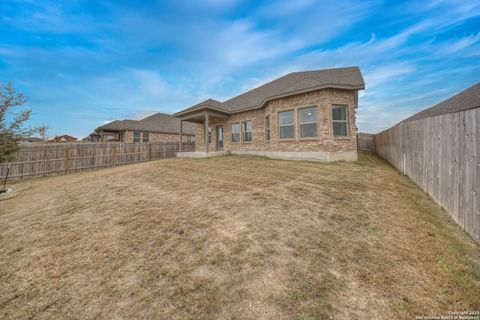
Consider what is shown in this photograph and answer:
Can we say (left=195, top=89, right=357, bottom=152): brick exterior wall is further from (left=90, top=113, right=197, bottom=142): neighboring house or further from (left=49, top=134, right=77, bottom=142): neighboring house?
(left=49, top=134, right=77, bottom=142): neighboring house

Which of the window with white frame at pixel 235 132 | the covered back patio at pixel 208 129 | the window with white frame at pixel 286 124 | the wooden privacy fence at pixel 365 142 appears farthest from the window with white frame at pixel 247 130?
the wooden privacy fence at pixel 365 142

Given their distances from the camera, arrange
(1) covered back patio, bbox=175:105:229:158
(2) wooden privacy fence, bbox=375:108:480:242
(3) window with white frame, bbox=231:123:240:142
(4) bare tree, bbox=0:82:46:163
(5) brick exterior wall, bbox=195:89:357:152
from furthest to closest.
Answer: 1. (3) window with white frame, bbox=231:123:240:142
2. (1) covered back patio, bbox=175:105:229:158
3. (5) brick exterior wall, bbox=195:89:357:152
4. (4) bare tree, bbox=0:82:46:163
5. (2) wooden privacy fence, bbox=375:108:480:242

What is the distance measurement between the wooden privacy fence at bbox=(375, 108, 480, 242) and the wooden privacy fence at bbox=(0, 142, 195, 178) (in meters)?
15.7

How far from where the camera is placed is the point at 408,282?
79.4 inches

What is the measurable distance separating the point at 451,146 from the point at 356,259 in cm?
345

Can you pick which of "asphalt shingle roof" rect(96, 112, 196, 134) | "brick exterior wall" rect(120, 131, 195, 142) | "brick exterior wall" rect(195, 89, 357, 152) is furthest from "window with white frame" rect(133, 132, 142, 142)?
"brick exterior wall" rect(195, 89, 357, 152)

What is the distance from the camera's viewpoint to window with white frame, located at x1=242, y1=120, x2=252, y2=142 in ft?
45.9

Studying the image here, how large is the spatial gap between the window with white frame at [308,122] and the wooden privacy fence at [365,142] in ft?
37.3

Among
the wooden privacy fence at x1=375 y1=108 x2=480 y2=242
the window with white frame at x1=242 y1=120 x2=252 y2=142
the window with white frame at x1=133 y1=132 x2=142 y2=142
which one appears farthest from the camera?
the window with white frame at x1=133 y1=132 x2=142 y2=142

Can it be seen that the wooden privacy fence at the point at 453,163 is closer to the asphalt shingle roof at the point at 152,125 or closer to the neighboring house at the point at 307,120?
the neighboring house at the point at 307,120

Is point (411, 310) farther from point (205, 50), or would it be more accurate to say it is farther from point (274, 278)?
point (205, 50)

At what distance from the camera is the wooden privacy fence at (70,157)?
10.7 meters

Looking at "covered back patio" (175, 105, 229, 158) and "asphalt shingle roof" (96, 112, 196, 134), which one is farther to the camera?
"asphalt shingle roof" (96, 112, 196, 134)

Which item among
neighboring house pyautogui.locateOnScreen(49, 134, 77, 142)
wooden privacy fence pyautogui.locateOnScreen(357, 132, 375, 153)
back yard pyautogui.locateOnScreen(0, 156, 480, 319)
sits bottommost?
back yard pyautogui.locateOnScreen(0, 156, 480, 319)
